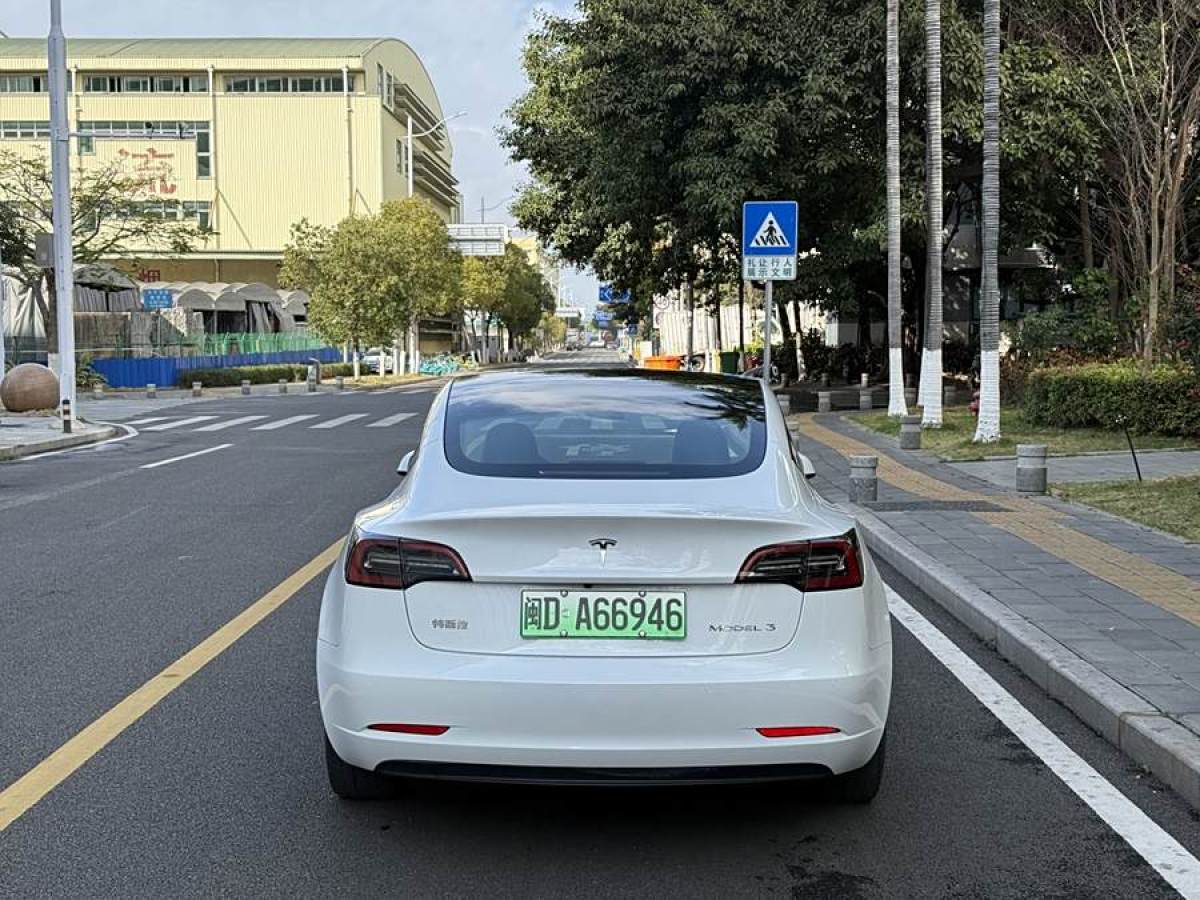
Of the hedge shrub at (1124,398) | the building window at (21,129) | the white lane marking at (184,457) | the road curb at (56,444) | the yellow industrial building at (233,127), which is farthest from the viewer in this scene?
the building window at (21,129)

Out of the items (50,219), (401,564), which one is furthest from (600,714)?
(50,219)

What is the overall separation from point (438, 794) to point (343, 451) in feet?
47.3

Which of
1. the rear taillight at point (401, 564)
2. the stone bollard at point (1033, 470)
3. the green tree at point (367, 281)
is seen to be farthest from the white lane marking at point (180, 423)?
the green tree at point (367, 281)

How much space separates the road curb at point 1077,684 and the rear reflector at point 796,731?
1417mm

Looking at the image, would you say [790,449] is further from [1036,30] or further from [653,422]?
[1036,30]

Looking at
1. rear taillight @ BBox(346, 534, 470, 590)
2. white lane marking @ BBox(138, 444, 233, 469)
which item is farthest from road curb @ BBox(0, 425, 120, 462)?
rear taillight @ BBox(346, 534, 470, 590)

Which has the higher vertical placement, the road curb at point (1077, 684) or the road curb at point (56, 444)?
the road curb at point (56, 444)

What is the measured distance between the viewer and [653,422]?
492 centimetres

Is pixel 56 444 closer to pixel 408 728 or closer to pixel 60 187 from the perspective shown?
pixel 60 187

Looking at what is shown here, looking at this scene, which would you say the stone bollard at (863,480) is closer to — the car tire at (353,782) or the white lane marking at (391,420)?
the car tire at (353,782)

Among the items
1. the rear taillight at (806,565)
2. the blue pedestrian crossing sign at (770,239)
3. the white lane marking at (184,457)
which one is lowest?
the white lane marking at (184,457)

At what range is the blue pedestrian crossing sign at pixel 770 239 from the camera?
15.5 m

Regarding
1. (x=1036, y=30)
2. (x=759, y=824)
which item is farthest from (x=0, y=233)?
(x=759, y=824)

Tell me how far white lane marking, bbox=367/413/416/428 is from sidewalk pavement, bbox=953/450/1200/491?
1237 cm
